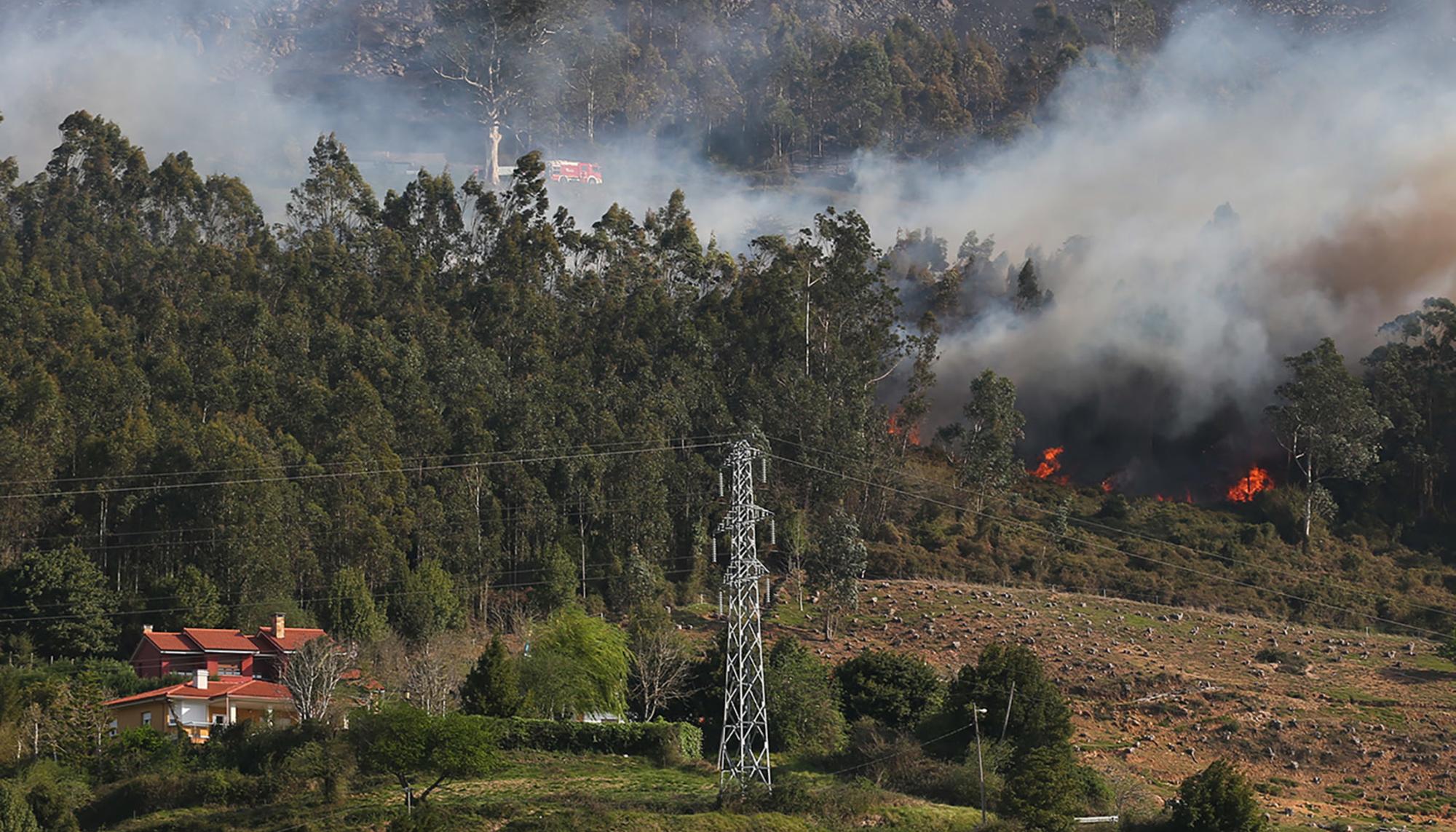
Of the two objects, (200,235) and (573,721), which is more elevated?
(200,235)

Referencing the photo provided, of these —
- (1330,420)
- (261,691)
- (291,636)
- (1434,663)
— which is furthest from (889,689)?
(1330,420)

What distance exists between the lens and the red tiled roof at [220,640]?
226 feet

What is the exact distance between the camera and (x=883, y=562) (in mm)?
87625

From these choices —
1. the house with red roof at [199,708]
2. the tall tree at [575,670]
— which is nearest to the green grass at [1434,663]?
the tall tree at [575,670]

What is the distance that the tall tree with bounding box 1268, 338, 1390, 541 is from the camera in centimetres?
10025

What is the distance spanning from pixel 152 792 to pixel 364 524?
23.4 meters

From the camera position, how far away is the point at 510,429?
85.2m

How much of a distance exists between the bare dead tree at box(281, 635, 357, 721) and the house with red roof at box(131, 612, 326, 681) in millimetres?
2531

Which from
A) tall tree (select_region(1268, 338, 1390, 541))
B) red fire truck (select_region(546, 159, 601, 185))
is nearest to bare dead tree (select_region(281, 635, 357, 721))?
tall tree (select_region(1268, 338, 1390, 541))

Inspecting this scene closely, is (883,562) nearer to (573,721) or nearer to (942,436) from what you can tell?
(942,436)

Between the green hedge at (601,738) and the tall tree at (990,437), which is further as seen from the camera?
the tall tree at (990,437)

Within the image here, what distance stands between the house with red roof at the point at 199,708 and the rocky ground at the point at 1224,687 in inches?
879

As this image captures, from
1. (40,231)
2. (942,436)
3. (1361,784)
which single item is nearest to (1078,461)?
(942,436)

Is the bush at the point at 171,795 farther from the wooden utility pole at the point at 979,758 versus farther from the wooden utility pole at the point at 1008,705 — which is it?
the wooden utility pole at the point at 1008,705
